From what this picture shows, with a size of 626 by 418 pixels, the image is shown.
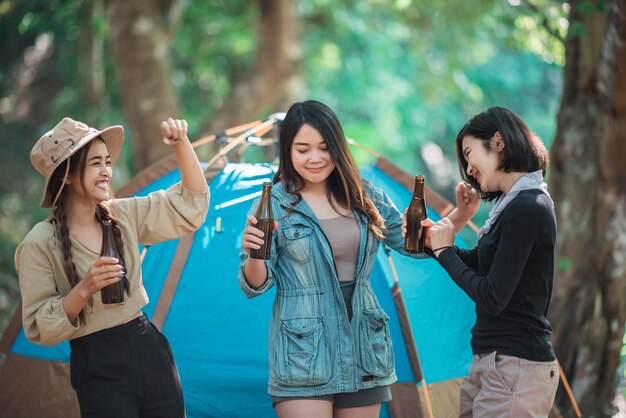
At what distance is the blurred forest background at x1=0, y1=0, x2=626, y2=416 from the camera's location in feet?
16.6

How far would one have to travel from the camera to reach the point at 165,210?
10.0 feet

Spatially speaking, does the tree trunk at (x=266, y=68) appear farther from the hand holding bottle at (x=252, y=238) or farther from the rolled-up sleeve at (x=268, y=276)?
the hand holding bottle at (x=252, y=238)

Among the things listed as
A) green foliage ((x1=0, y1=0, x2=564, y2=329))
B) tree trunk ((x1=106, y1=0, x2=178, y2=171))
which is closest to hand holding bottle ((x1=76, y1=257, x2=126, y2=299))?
tree trunk ((x1=106, y1=0, x2=178, y2=171))

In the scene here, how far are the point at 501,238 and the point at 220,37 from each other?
1153 cm

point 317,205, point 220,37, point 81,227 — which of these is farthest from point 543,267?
point 220,37

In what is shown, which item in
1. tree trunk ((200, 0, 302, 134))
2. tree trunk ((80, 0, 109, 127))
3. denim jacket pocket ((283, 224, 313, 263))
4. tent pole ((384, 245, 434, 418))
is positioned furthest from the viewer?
tree trunk ((80, 0, 109, 127))

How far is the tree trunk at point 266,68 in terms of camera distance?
10422 millimetres

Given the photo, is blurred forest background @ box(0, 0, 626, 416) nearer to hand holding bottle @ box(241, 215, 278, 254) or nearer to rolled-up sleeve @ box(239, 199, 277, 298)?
rolled-up sleeve @ box(239, 199, 277, 298)

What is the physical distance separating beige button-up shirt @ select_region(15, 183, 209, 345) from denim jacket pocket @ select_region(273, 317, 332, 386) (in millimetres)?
518

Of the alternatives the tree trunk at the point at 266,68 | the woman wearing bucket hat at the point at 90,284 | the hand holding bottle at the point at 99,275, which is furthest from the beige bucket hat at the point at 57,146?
the tree trunk at the point at 266,68

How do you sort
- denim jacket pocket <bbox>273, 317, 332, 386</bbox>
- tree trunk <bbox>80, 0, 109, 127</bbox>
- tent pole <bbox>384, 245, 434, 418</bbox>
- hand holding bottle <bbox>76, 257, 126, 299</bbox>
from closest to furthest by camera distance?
hand holding bottle <bbox>76, 257, 126, 299</bbox> < denim jacket pocket <bbox>273, 317, 332, 386</bbox> < tent pole <bbox>384, 245, 434, 418</bbox> < tree trunk <bbox>80, 0, 109, 127</bbox>

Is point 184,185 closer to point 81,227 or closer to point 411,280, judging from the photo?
point 81,227

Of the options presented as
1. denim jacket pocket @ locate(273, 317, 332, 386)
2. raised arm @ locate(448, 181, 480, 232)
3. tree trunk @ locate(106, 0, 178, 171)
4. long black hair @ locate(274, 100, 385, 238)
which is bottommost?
denim jacket pocket @ locate(273, 317, 332, 386)

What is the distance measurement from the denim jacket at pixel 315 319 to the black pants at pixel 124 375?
1.19 ft
